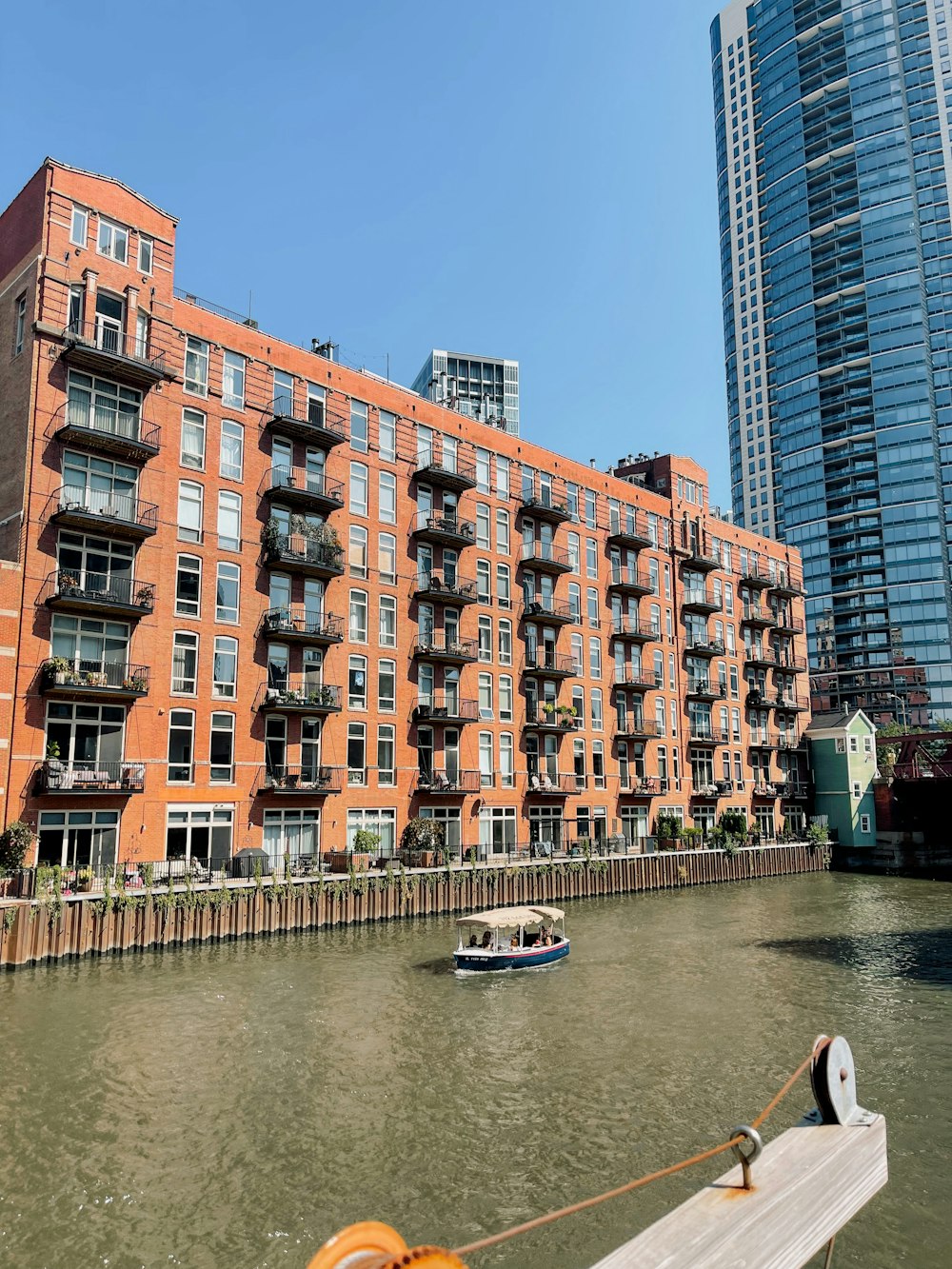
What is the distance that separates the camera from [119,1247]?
12.5m

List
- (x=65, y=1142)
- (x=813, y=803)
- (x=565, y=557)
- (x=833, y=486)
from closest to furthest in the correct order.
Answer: (x=65, y=1142)
(x=565, y=557)
(x=813, y=803)
(x=833, y=486)

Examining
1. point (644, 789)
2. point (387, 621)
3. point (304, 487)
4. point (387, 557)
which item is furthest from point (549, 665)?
point (304, 487)

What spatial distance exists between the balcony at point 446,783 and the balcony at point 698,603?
27.4m

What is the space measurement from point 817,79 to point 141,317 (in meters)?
162

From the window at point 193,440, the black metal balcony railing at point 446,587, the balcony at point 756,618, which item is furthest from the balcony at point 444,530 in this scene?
the balcony at point 756,618

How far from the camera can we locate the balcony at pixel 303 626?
43.2 metres

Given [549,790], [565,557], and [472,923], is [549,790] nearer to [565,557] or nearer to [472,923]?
[565,557]

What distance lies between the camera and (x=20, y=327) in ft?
128

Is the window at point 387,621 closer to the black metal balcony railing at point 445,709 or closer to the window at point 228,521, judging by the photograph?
the black metal balcony railing at point 445,709

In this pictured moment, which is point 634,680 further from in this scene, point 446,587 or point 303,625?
point 303,625

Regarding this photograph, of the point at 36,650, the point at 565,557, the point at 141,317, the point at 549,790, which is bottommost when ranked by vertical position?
the point at 549,790

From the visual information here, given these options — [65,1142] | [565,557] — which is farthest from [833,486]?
[65,1142]

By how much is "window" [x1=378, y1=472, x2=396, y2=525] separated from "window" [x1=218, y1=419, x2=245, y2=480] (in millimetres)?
8876

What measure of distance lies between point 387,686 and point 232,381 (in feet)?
58.1
